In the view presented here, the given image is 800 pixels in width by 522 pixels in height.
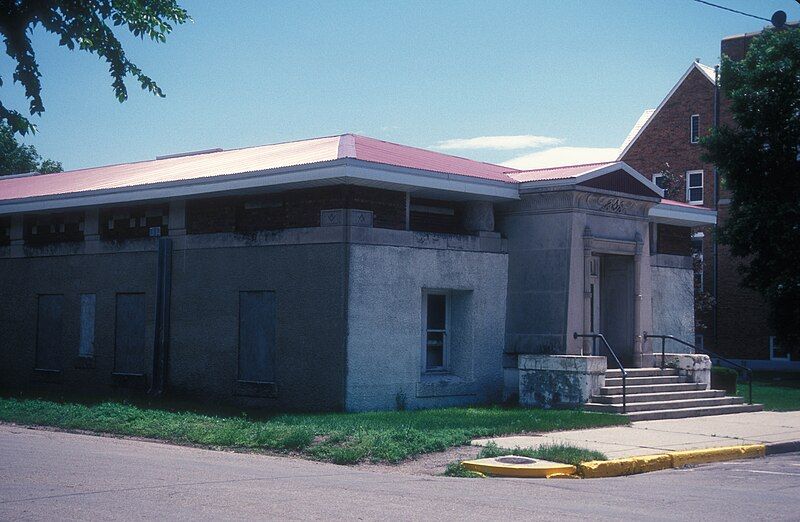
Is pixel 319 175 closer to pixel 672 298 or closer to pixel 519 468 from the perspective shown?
pixel 519 468

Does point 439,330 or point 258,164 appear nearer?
point 258,164

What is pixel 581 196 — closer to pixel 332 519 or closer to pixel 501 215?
pixel 501 215

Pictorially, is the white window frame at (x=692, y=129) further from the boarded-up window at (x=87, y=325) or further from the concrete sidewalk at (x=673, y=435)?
the boarded-up window at (x=87, y=325)

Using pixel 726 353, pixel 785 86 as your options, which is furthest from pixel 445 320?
pixel 726 353

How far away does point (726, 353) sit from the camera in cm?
4100

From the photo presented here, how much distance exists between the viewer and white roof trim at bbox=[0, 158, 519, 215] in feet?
58.1

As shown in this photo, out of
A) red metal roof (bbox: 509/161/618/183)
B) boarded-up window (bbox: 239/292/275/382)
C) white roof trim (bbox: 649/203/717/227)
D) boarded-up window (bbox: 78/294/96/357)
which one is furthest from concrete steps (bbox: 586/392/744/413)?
boarded-up window (bbox: 78/294/96/357)

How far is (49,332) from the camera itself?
24.2 m

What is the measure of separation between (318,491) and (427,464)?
294 centimetres

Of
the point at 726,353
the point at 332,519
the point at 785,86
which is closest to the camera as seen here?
the point at 332,519

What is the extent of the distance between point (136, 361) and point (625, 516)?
15348mm

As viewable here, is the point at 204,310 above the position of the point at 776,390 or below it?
above

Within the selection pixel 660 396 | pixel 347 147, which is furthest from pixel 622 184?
pixel 347 147

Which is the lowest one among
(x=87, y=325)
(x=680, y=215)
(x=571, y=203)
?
(x=87, y=325)
